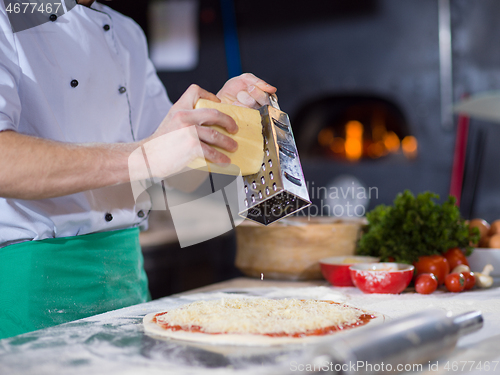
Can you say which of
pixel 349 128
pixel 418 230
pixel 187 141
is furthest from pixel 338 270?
pixel 349 128

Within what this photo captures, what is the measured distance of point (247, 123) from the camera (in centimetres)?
103

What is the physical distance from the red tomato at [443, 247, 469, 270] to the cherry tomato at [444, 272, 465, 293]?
0.16 m

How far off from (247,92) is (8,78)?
0.54 meters

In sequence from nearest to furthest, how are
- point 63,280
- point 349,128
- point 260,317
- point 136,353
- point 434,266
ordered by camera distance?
1. point 136,353
2. point 260,317
3. point 63,280
4. point 434,266
5. point 349,128

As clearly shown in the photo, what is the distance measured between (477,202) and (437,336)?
3.39 metres

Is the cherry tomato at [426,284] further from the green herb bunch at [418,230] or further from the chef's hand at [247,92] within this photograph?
the chef's hand at [247,92]

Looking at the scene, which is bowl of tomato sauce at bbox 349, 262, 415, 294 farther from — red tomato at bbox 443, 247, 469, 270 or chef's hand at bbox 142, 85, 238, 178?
chef's hand at bbox 142, 85, 238, 178

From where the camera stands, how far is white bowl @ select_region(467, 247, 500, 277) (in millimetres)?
1543

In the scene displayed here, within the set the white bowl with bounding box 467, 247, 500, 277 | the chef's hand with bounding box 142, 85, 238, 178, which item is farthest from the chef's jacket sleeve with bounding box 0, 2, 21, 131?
the white bowl with bounding box 467, 247, 500, 277

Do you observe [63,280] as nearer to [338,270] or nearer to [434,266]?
[338,270]

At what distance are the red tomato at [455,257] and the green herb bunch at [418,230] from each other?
21 mm

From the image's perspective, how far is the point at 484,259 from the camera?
156 cm

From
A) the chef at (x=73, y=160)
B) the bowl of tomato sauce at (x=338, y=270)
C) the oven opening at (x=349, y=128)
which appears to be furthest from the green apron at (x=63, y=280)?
the oven opening at (x=349, y=128)

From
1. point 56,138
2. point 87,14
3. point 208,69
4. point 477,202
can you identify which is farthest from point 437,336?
point 208,69
